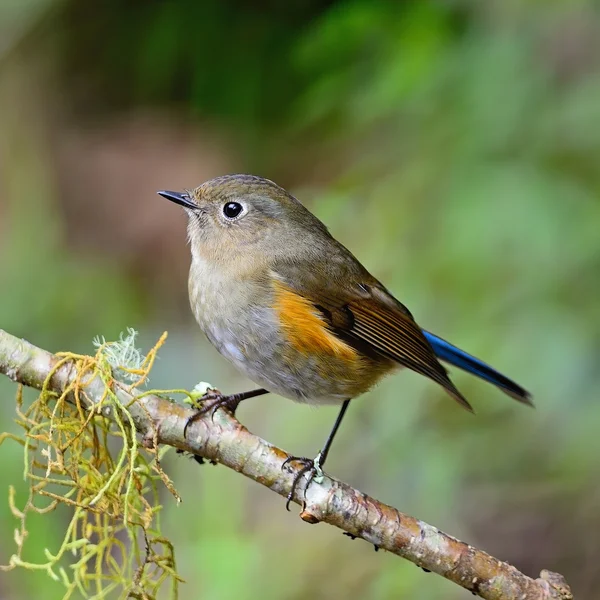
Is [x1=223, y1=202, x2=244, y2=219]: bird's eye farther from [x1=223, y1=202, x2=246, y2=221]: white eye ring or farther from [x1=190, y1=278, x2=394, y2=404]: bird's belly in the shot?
[x1=190, y1=278, x2=394, y2=404]: bird's belly

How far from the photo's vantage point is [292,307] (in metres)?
2.66

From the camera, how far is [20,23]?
4711mm

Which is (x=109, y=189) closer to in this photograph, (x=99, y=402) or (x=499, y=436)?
(x=499, y=436)

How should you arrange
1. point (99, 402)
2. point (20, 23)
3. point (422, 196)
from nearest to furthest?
point (99, 402) → point (422, 196) → point (20, 23)

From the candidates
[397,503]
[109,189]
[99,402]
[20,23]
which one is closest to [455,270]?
[397,503]

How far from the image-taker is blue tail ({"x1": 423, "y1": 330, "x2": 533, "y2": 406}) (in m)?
2.98

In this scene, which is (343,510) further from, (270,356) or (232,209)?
(232,209)

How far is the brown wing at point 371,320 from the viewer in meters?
2.84

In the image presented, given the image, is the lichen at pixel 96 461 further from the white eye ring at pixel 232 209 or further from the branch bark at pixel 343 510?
the white eye ring at pixel 232 209

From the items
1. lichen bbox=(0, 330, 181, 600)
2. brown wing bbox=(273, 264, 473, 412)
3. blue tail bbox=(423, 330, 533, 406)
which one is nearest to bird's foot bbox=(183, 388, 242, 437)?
lichen bbox=(0, 330, 181, 600)

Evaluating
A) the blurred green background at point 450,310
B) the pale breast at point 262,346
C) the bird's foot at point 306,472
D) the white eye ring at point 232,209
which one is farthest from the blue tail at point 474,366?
the bird's foot at point 306,472

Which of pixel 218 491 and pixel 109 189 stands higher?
pixel 109 189

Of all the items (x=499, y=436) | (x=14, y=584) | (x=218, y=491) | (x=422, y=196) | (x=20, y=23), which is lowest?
(x=14, y=584)

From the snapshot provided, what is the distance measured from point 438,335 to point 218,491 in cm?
103
